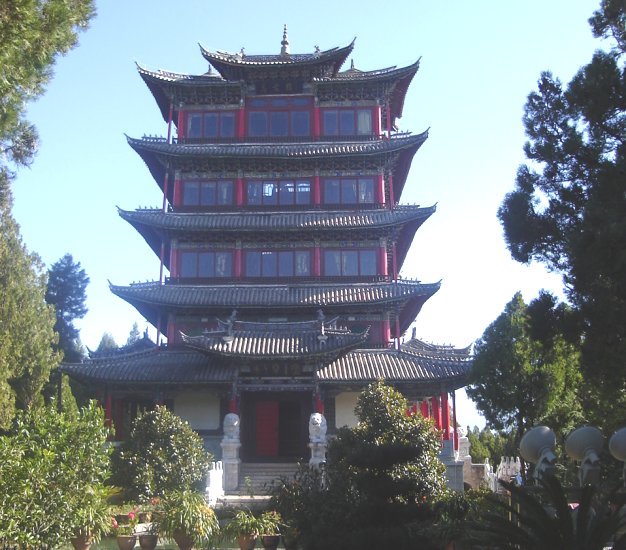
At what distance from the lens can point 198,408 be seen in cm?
2658

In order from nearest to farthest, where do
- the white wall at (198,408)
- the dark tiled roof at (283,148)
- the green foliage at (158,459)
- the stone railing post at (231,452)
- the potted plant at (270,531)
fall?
the potted plant at (270,531) → the green foliage at (158,459) → the stone railing post at (231,452) → the white wall at (198,408) → the dark tiled roof at (283,148)

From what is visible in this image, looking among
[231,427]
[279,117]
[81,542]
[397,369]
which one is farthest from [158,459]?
[279,117]

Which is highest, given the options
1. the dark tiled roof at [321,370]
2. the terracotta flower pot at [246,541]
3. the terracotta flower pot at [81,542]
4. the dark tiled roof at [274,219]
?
the dark tiled roof at [274,219]

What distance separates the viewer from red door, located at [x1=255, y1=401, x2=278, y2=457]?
26.5 m

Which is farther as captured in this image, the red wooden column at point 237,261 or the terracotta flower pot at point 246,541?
the red wooden column at point 237,261

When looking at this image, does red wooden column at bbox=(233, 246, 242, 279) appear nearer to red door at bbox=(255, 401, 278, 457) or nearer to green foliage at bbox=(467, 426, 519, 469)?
red door at bbox=(255, 401, 278, 457)

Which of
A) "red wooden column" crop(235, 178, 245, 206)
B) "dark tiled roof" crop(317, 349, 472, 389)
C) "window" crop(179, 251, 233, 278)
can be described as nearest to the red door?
"dark tiled roof" crop(317, 349, 472, 389)

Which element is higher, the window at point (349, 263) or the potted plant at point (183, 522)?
the window at point (349, 263)

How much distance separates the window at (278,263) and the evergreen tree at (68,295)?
2421 cm

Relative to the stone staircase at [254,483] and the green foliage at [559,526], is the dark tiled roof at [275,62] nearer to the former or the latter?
the stone staircase at [254,483]

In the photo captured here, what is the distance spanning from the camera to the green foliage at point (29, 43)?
A: 22.6ft

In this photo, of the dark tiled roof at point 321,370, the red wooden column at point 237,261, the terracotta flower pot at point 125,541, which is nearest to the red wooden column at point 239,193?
the red wooden column at point 237,261

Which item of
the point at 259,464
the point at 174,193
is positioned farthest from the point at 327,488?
the point at 174,193

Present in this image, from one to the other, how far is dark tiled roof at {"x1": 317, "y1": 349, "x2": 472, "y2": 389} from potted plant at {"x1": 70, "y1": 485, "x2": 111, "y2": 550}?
12606mm
